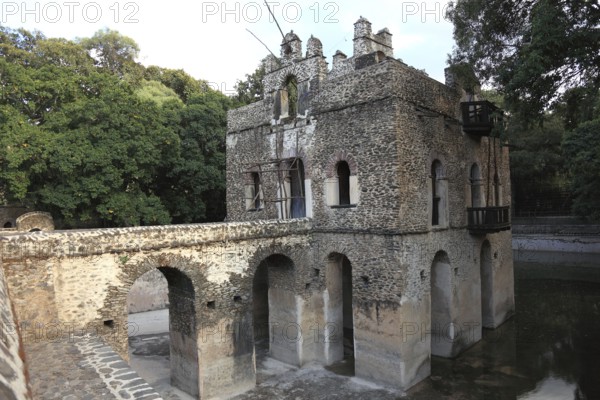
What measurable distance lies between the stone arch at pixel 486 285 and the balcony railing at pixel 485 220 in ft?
5.76

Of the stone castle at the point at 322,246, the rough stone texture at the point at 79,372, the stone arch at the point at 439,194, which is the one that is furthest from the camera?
the stone arch at the point at 439,194

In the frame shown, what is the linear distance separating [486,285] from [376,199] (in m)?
8.05

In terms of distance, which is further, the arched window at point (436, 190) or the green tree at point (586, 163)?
the green tree at point (586, 163)

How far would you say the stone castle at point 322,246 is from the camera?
9.75 m

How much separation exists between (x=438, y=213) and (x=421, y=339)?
4.24 meters

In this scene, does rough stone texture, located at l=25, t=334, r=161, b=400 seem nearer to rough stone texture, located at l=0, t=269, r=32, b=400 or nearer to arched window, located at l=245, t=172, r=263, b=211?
rough stone texture, located at l=0, t=269, r=32, b=400

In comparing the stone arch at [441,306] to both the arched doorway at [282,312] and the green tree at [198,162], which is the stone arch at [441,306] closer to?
the arched doorway at [282,312]

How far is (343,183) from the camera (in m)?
14.3

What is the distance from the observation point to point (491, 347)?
14969 mm

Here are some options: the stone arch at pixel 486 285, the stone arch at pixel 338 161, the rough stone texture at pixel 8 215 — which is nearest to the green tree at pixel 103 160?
the rough stone texture at pixel 8 215

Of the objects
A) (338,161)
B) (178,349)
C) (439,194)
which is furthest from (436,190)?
(178,349)

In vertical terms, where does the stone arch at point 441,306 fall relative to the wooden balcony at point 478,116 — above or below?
below

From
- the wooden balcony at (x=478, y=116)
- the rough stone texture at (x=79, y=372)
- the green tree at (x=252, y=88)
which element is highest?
the green tree at (x=252, y=88)

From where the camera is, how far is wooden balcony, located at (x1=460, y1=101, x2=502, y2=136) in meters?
15.5
